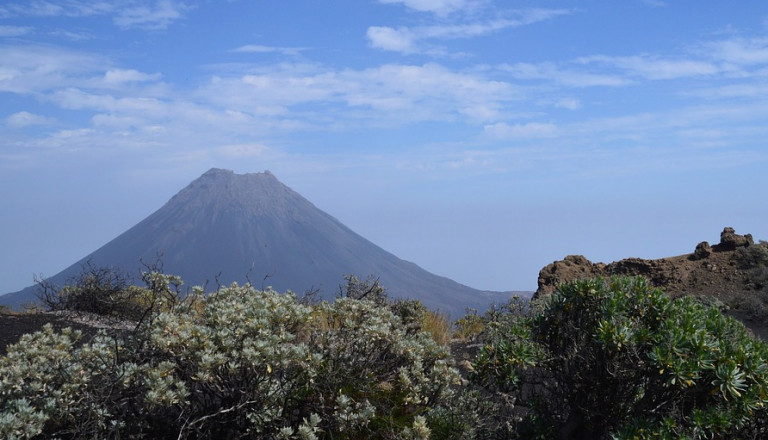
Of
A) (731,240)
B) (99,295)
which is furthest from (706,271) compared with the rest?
(99,295)

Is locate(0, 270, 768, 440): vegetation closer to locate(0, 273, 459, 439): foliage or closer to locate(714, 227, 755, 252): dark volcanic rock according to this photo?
locate(0, 273, 459, 439): foliage

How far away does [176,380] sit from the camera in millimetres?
4789

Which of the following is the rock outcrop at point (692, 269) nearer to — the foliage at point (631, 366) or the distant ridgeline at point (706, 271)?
the distant ridgeline at point (706, 271)

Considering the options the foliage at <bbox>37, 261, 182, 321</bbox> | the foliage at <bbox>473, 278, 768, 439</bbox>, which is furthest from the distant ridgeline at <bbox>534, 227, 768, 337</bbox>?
the foliage at <bbox>473, 278, 768, 439</bbox>

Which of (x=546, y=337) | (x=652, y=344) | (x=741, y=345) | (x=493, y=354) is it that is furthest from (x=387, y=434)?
(x=741, y=345)

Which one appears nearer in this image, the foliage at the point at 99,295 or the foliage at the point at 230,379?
the foliage at the point at 230,379

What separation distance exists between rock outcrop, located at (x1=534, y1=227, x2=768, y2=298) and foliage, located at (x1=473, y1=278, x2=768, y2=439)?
10.6 meters

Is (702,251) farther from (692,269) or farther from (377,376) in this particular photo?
(377,376)

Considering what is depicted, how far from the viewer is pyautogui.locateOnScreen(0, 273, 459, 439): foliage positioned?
4602mm

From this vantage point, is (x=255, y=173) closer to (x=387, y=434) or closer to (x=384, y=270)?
(x=384, y=270)

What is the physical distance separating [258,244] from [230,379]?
5974 inches

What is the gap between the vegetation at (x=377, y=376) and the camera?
15.4ft

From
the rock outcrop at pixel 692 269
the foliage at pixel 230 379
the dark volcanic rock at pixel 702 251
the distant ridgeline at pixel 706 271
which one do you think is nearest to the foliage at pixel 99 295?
the foliage at pixel 230 379

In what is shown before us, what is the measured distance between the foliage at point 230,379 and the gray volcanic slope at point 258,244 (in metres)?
117
